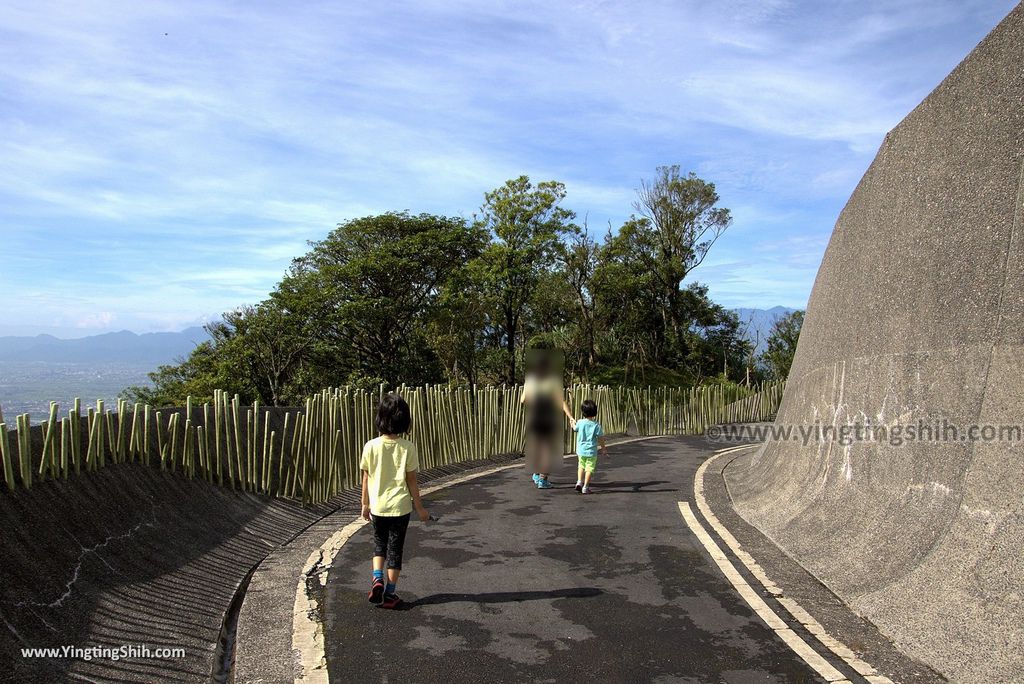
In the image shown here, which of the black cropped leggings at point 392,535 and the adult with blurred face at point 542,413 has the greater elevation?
the adult with blurred face at point 542,413

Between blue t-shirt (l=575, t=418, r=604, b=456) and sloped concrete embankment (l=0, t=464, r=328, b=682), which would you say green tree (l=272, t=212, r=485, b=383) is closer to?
blue t-shirt (l=575, t=418, r=604, b=456)

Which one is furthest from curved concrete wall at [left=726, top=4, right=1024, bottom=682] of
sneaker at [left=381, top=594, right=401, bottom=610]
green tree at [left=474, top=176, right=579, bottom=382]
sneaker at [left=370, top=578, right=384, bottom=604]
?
green tree at [left=474, top=176, right=579, bottom=382]

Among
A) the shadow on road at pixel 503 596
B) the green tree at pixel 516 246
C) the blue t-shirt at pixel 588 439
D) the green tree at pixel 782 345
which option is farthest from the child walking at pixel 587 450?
the green tree at pixel 782 345

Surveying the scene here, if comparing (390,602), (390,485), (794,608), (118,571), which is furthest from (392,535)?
(794,608)

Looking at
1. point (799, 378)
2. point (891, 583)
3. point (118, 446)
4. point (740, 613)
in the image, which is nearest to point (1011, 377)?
point (891, 583)

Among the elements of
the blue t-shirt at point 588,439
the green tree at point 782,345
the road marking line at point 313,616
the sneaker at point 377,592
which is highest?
the green tree at point 782,345

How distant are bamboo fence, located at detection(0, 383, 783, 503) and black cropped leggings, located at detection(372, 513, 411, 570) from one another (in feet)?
7.90

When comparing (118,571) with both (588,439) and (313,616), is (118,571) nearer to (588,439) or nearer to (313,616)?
(313,616)

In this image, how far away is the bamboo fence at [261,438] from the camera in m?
5.85

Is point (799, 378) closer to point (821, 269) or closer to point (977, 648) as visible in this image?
point (821, 269)

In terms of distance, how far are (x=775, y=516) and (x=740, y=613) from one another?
2953 millimetres

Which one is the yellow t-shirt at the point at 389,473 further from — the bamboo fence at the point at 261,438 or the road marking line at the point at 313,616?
the bamboo fence at the point at 261,438

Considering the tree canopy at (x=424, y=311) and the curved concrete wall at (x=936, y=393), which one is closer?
the curved concrete wall at (x=936, y=393)

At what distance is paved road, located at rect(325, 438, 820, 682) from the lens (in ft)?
15.3
